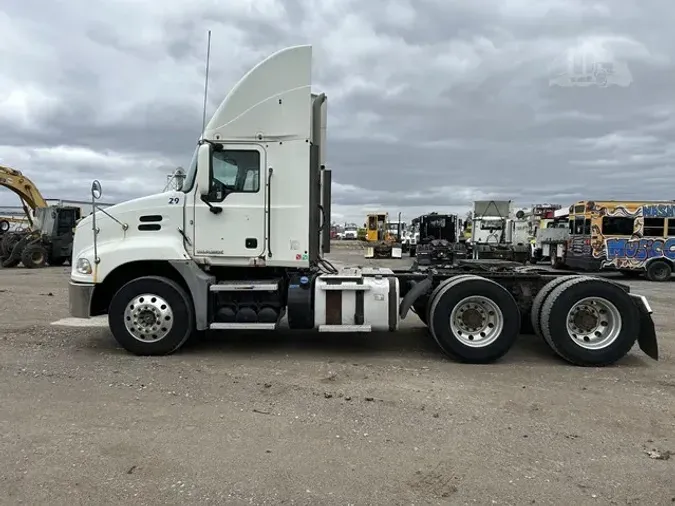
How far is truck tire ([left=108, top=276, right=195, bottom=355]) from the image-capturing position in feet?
22.4

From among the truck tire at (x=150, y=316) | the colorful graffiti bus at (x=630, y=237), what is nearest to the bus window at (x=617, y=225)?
the colorful graffiti bus at (x=630, y=237)

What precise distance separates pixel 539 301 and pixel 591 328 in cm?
70

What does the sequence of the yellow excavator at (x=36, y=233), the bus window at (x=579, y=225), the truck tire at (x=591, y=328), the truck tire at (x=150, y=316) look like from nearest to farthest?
1. the truck tire at (x=591, y=328)
2. the truck tire at (x=150, y=316)
3. the bus window at (x=579, y=225)
4. the yellow excavator at (x=36, y=233)

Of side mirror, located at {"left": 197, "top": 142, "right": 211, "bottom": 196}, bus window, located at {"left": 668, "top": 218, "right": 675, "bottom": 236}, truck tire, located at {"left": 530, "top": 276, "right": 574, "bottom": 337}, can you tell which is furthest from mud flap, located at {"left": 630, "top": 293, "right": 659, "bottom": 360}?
bus window, located at {"left": 668, "top": 218, "right": 675, "bottom": 236}

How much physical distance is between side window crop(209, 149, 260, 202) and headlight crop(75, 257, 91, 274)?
6.08ft

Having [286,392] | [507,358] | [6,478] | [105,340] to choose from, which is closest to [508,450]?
[286,392]

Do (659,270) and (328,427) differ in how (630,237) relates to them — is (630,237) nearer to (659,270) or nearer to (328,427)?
(659,270)

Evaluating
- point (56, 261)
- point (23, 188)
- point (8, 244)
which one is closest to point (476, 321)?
point (56, 261)

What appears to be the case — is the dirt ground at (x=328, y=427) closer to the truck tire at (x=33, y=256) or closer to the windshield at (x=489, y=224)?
the truck tire at (x=33, y=256)

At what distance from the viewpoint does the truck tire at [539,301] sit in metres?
6.93

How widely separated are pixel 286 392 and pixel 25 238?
22.7m

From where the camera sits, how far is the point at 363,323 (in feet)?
23.0

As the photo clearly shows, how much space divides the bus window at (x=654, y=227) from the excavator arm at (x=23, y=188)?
2682 centimetres

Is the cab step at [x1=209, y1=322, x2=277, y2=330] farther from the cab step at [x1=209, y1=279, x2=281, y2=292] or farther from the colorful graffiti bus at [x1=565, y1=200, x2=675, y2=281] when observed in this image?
the colorful graffiti bus at [x1=565, y1=200, x2=675, y2=281]
